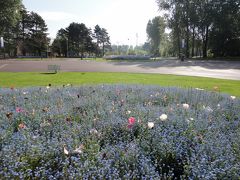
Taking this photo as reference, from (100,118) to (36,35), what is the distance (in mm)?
92684

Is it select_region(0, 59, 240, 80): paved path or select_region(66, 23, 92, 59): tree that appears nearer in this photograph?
select_region(0, 59, 240, 80): paved path

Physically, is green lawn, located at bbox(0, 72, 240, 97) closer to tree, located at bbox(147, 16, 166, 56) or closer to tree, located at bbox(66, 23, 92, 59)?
tree, located at bbox(66, 23, 92, 59)

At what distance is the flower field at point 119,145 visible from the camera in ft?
9.10

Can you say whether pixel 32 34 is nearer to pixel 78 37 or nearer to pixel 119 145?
pixel 78 37

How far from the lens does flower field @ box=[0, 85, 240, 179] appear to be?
277cm

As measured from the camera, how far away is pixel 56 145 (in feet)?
10.8

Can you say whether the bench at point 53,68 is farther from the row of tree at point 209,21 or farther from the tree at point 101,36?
the tree at point 101,36

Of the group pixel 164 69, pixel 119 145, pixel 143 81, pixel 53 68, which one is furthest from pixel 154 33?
pixel 119 145

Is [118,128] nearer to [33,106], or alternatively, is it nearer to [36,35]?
[33,106]

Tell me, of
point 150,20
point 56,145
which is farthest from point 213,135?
point 150,20

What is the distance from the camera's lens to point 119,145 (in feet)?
11.5

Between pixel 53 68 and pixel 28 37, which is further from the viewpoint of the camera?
pixel 28 37

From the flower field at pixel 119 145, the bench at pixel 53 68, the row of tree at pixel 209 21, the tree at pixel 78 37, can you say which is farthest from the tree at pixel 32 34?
the flower field at pixel 119 145

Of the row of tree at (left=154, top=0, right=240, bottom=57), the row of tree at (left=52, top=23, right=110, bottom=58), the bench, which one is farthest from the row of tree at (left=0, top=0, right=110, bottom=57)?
the bench
